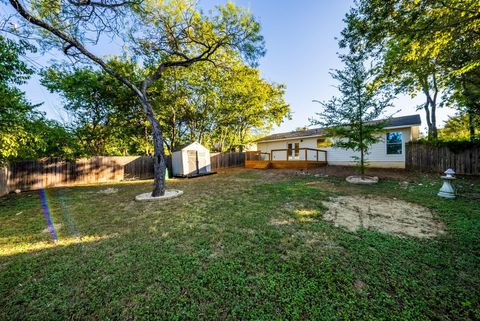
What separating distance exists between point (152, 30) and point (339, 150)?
1344cm

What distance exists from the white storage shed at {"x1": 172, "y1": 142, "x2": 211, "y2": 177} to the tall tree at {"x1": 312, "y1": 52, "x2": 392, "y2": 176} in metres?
8.03

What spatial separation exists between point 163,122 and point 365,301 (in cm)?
1547

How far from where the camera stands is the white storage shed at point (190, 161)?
11602 millimetres

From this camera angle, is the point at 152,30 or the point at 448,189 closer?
the point at 448,189

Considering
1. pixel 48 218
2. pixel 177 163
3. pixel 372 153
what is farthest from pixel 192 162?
pixel 372 153

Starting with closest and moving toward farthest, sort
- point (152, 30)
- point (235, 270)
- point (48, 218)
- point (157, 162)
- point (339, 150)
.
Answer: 1. point (235, 270)
2. point (48, 218)
3. point (157, 162)
4. point (152, 30)
5. point (339, 150)

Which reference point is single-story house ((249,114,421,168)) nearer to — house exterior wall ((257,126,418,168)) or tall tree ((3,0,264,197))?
house exterior wall ((257,126,418,168))

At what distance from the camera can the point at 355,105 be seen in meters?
7.80

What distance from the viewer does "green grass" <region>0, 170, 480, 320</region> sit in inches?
66.0

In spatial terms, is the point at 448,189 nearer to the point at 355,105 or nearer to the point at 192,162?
the point at 355,105

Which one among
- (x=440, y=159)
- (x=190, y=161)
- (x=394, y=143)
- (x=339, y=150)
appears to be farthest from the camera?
(x=339, y=150)

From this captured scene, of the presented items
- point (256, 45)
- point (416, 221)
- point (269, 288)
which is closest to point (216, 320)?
point (269, 288)

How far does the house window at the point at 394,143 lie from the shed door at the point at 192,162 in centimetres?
1251

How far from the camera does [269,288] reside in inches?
74.8
